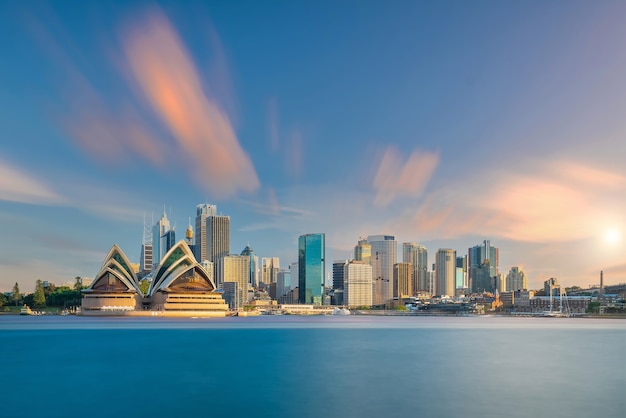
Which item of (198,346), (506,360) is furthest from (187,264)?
(506,360)

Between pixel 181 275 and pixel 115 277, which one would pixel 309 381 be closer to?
pixel 181 275

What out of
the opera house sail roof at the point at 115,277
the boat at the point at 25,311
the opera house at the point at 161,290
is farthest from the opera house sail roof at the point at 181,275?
the boat at the point at 25,311

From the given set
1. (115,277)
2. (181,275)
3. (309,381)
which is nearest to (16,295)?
(115,277)

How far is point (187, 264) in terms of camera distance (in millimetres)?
129375

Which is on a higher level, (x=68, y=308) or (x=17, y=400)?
(x=17, y=400)

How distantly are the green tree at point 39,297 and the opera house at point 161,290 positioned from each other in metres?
41.1

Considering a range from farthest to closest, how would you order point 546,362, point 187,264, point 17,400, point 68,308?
point 68,308 → point 187,264 → point 546,362 → point 17,400

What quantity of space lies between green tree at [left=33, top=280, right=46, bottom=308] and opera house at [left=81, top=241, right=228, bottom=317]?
1617 inches

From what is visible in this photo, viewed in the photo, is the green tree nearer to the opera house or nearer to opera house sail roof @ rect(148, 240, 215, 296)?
the opera house

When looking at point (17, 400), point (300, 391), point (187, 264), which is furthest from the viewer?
point (187, 264)

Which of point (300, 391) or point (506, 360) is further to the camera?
point (506, 360)

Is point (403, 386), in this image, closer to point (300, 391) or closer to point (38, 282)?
point (300, 391)

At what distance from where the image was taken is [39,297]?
16875 centimetres

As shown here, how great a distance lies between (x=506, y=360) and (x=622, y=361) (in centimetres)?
892
